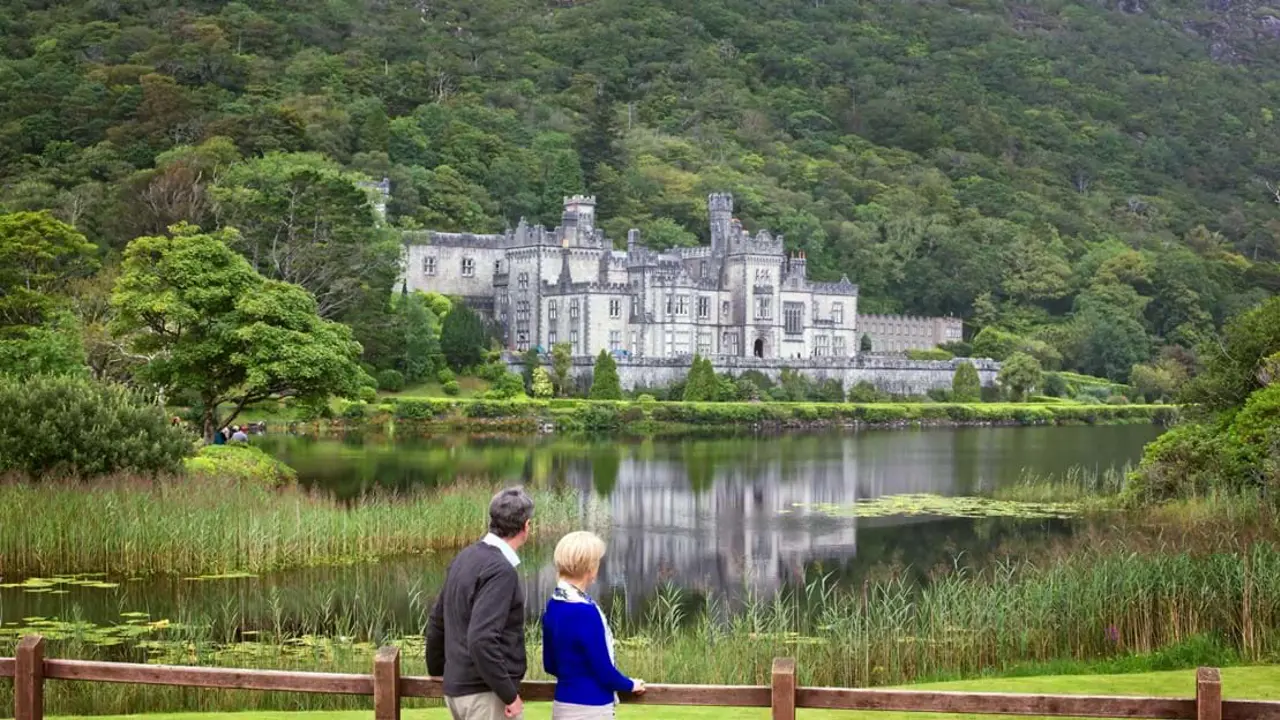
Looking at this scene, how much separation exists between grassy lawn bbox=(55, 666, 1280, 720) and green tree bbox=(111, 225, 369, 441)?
2181cm

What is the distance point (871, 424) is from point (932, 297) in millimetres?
38313

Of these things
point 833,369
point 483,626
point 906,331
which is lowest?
point 483,626

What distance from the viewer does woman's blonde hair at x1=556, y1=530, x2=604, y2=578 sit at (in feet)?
29.1

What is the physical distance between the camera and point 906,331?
104 meters

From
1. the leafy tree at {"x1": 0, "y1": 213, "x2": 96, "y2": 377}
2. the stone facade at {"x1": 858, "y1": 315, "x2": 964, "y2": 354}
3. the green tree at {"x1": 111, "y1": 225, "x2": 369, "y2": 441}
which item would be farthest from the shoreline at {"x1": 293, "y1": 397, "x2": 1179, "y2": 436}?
the stone facade at {"x1": 858, "y1": 315, "x2": 964, "y2": 354}

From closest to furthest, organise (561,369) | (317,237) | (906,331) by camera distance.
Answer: (317,237) → (561,369) → (906,331)

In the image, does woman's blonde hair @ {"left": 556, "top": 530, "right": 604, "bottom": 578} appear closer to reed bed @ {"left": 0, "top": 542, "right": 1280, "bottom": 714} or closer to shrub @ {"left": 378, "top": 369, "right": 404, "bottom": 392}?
reed bed @ {"left": 0, "top": 542, "right": 1280, "bottom": 714}

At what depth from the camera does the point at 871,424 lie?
73.8 m

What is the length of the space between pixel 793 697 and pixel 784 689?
0.09 m

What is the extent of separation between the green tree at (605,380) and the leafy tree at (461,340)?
5107mm

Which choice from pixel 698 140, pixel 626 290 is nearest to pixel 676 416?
pixel 626 290

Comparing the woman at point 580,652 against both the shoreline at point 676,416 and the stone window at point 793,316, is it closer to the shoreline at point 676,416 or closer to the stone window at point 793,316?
the shoreline at point 676,416

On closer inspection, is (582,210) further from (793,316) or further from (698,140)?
(698,140)

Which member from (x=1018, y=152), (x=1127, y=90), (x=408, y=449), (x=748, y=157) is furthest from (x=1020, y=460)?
(x=1127, y=90)
